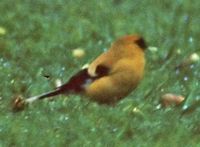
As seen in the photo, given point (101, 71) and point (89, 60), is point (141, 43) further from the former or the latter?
point (89, 60)

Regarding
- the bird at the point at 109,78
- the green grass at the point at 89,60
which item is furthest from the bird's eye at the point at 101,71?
the green grass at the point at 89,60

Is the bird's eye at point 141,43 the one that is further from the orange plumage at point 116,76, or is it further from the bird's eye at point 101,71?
the bird's eye at point 101,71

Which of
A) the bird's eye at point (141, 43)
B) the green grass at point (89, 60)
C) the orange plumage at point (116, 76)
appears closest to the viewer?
the green grass at point (89, 60)

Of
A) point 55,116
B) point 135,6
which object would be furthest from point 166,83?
point 135,6

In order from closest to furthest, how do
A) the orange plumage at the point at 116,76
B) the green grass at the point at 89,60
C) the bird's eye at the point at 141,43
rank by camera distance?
the green grass at the point at 89,60 < the orange plumage at the point at 116,76 < the bird's eye at the point at 141,43

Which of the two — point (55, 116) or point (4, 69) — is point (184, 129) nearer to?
point (55, 116)

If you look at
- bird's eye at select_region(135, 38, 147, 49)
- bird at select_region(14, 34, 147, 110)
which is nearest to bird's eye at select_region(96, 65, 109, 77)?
bird at select_region(14, 34, 147, 110)

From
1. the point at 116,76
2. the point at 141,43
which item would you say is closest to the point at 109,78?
the point at 116,76

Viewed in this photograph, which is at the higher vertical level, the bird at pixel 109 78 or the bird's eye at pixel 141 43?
the bird's eye at pixel 141 43

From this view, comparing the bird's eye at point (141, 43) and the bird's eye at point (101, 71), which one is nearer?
the bird's eye at point (101, 71)
